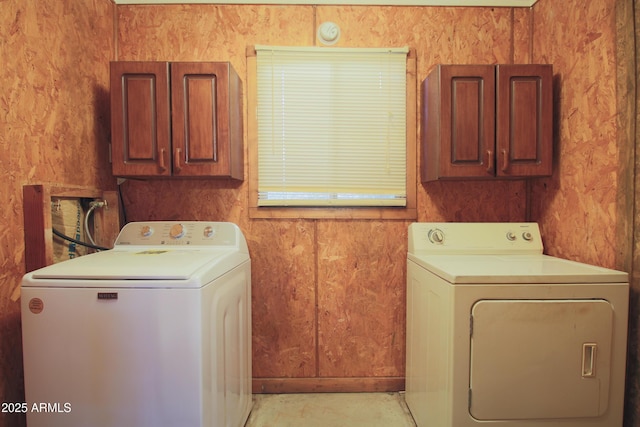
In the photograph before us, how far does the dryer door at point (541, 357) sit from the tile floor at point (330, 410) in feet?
2.30

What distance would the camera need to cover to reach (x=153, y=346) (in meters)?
1.11

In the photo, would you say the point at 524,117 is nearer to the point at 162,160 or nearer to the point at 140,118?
the point at 162,160

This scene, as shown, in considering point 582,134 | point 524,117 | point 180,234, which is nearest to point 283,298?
point 180,234

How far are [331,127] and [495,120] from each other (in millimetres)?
937

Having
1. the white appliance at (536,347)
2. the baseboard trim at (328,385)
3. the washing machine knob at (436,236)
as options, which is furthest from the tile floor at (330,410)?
the washing machine knob at (436,236)

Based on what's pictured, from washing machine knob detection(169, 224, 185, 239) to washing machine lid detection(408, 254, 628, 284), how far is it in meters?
1.35

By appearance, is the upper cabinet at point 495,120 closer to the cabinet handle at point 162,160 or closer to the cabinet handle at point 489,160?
the cabinet handle at point 489,160

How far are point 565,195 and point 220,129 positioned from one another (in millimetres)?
1954

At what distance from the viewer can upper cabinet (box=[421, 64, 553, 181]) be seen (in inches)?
68.8

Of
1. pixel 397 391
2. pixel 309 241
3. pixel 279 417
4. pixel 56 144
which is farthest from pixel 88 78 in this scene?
pixel 397 391

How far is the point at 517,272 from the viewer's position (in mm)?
1329

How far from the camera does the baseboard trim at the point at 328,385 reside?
204cm

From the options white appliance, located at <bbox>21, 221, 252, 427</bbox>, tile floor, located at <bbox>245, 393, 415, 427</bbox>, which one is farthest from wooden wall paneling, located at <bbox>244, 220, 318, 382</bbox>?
white appliance, located at <bbox>21, 221, 252, 427</bbox>

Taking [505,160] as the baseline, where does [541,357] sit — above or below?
below
